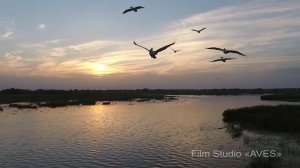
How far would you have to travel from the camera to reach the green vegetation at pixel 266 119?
29872 mm

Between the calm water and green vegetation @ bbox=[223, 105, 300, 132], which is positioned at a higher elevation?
green vegetation @ bbox=[223, 105, 300, 132]

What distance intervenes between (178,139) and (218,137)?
9.98 ft

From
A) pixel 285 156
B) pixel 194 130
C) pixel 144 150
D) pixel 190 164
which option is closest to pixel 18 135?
pixel 144 150

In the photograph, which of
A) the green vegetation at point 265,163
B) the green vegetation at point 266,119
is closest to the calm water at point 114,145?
the green vegetation at point 265,163

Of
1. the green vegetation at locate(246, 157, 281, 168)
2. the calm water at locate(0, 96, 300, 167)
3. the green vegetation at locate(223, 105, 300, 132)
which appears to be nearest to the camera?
the green vegetation at locate(246, 157, 281, 168)

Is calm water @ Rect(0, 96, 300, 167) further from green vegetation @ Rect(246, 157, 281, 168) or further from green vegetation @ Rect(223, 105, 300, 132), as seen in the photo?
green vegetation @ Rect(223, 105, 300, 132)

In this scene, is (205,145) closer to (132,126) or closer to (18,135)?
(132,126)

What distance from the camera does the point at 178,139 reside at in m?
27.2

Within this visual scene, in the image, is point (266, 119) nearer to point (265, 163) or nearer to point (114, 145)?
point (114, 145)

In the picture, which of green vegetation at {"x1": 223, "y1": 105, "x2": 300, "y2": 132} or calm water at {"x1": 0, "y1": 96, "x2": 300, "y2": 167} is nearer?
calm water at {"x1": 0, "y1": 96, "x2": 300, "y2": 167}

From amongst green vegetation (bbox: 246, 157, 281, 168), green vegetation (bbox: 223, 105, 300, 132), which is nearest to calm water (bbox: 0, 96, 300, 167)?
green vegetation (bbox: 246, 157, 281, 168)

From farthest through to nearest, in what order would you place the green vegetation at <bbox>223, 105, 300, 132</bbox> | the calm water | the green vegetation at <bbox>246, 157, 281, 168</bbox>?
the green vegetation at <bbox>223, 105, 300, 132</bbox> → the calm water → the green vegetation at <bbox>246, 157, 281, 168</bbox>

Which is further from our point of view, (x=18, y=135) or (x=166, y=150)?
(x=18, y=135)

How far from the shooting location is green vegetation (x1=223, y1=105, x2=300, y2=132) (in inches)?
1176
